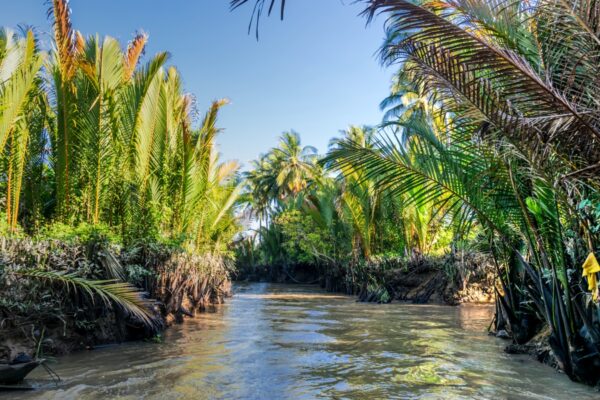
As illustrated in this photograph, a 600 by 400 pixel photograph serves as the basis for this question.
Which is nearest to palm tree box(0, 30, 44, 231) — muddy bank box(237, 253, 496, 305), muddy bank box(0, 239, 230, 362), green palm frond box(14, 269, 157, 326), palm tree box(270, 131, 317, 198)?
muddy bank box(0, 239, 230, 362)

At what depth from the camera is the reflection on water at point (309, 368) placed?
4.39m

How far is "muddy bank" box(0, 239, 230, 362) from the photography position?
5.21 m

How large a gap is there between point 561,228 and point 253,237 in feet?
126

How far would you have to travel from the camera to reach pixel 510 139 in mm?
4184

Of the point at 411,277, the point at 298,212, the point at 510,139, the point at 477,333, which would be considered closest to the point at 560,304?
the point at 510,139

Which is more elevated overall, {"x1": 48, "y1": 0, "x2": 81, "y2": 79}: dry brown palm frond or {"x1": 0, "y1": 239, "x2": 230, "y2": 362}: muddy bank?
{"x1": 48, "y1": 0, "x2": 81, "y2": 79}: dry brown palm frond

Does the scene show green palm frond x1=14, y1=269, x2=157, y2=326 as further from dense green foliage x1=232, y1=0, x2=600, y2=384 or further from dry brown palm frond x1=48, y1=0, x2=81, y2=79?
dry brown palm frond x1=48, y1=0, x2=81, y2=79

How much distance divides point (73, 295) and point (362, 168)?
4261 mm

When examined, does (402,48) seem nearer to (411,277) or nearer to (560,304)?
(560,304)

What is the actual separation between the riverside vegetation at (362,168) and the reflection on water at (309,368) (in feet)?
1.82

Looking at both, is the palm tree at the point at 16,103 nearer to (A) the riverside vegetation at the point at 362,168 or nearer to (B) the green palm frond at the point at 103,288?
(A) the riverside vegetation at the point at 362,168

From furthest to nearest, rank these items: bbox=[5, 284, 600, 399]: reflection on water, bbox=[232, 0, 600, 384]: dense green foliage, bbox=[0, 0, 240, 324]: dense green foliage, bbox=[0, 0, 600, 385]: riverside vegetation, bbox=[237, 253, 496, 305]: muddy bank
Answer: bbox=[237, 253, 496, 305]: muddy bank
bbox=[0, 0, 240, 324]: dense green foliage
bbox=[5, 284, 600, 399]: reflection on water
bbox=[0, 0, 600, 385]: riverside vegetation
bbox=[232, 0, 600, 384]: dense green foliage

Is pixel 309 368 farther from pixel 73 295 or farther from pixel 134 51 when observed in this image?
pixel 134 51

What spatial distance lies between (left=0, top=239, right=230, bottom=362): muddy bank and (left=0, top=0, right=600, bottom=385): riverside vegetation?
0.03 m
